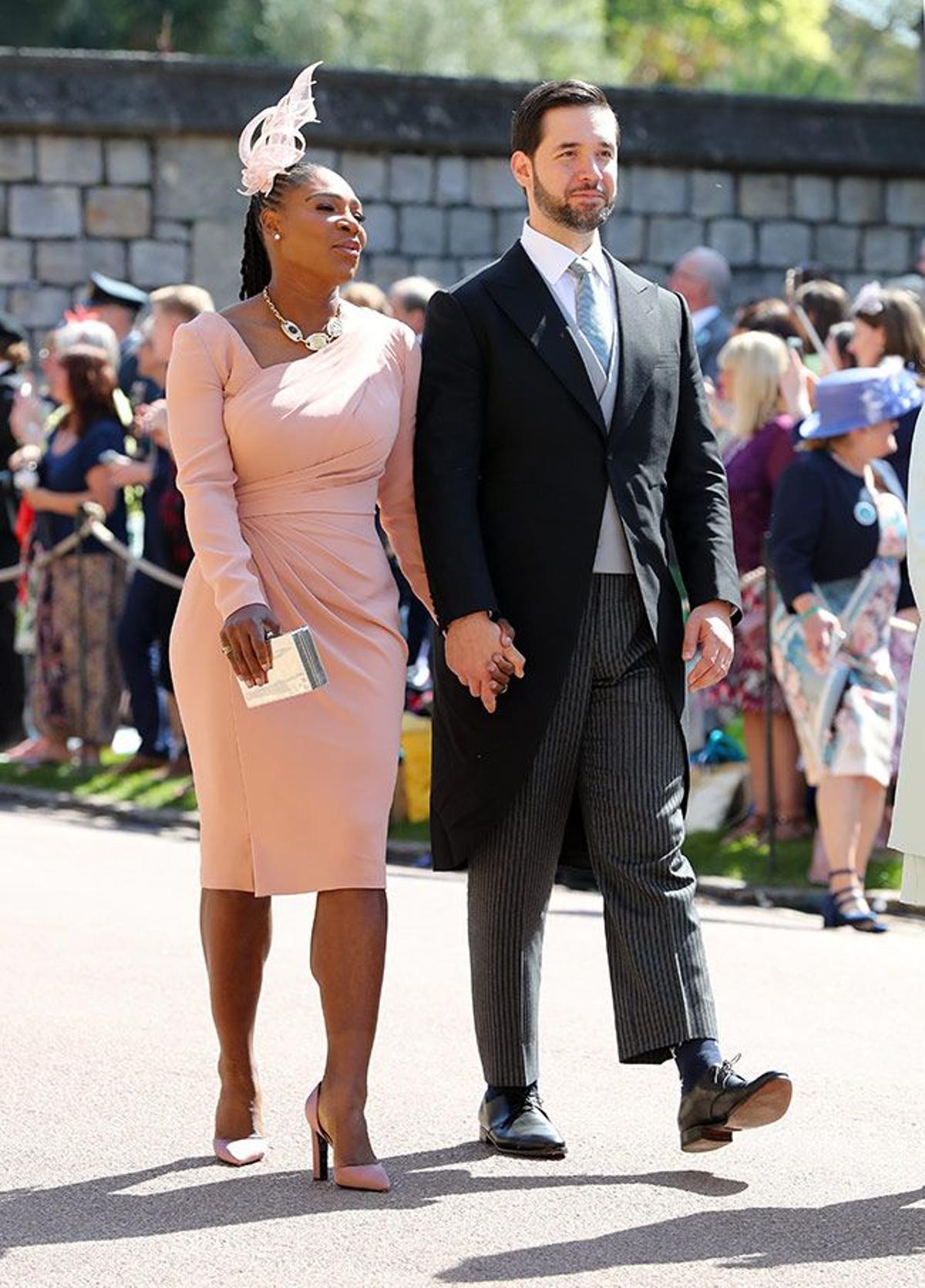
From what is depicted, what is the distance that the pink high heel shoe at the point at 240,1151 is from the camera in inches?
220

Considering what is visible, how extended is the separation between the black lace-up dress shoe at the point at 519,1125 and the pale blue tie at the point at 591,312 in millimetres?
1546

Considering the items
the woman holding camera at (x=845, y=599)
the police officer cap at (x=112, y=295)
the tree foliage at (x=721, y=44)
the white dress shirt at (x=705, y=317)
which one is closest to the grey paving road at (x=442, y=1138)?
the woman holding camera at (x=845, y=599)

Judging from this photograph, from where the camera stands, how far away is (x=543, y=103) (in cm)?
569

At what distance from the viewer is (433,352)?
5.68 metres

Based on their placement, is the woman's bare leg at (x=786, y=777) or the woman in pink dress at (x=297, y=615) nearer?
the woman in pink dress at (x=297, y=615)

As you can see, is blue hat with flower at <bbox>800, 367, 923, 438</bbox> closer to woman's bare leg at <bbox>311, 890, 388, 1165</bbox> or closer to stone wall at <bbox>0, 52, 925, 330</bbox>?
woman's bare leg at <bbox>311, 890, 388, 1165</bbox>

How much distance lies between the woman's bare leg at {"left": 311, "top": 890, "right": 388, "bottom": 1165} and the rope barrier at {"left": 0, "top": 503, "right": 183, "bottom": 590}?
6.83 m

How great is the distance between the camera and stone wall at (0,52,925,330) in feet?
62.2

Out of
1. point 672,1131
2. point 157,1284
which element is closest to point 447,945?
point 672,1131

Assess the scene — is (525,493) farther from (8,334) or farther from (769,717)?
(8,334)

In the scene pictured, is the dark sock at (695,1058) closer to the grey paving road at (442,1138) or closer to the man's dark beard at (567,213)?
the grey paving road at (442,1138)

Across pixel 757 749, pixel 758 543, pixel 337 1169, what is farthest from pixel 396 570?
pixel 337 1169

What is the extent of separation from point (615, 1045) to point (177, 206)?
1317 cm

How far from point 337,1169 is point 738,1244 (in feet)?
2.86
